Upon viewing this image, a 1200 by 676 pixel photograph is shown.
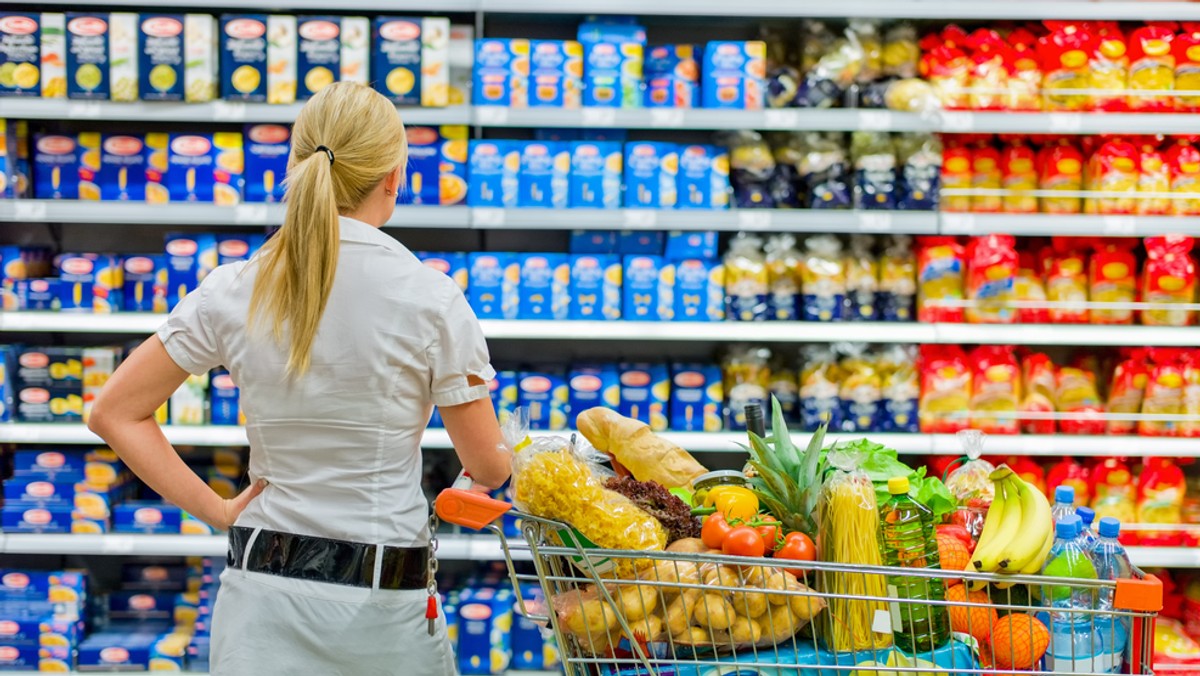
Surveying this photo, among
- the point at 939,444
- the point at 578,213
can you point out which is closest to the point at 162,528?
the point at 578,213

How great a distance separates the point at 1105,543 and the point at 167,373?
1322mm

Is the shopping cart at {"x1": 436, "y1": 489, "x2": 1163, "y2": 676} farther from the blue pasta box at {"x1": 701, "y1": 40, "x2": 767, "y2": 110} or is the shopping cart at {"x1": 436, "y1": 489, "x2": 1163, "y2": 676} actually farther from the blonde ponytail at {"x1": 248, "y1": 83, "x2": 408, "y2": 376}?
the blue pasta box at {"x1": 701, "y1": 40, "x2": 767, "y2": 110}

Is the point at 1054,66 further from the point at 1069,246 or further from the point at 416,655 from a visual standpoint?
the point at 416,655

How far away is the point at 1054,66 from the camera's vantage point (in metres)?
3.27

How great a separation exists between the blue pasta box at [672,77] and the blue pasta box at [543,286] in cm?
56

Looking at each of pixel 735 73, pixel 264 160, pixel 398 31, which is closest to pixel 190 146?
pixel 264 160

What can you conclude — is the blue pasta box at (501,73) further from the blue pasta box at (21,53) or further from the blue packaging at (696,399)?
the blue pasta box at (21,53)

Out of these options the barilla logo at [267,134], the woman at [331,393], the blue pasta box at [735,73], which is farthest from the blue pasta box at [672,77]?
the woman at [331,393]

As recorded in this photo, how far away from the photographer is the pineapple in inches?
60.5

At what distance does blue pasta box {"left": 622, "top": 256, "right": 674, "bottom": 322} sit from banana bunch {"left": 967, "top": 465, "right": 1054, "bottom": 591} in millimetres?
1778

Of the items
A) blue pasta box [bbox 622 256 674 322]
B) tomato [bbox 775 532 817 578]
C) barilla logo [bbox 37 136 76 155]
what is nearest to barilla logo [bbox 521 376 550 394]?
blue pasta box [bbox 622 256 674 322]

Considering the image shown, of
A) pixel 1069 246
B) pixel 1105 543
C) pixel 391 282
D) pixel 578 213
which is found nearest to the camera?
pixel 391 282

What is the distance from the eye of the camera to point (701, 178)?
3244 mm

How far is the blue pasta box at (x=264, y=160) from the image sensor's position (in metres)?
3.23
